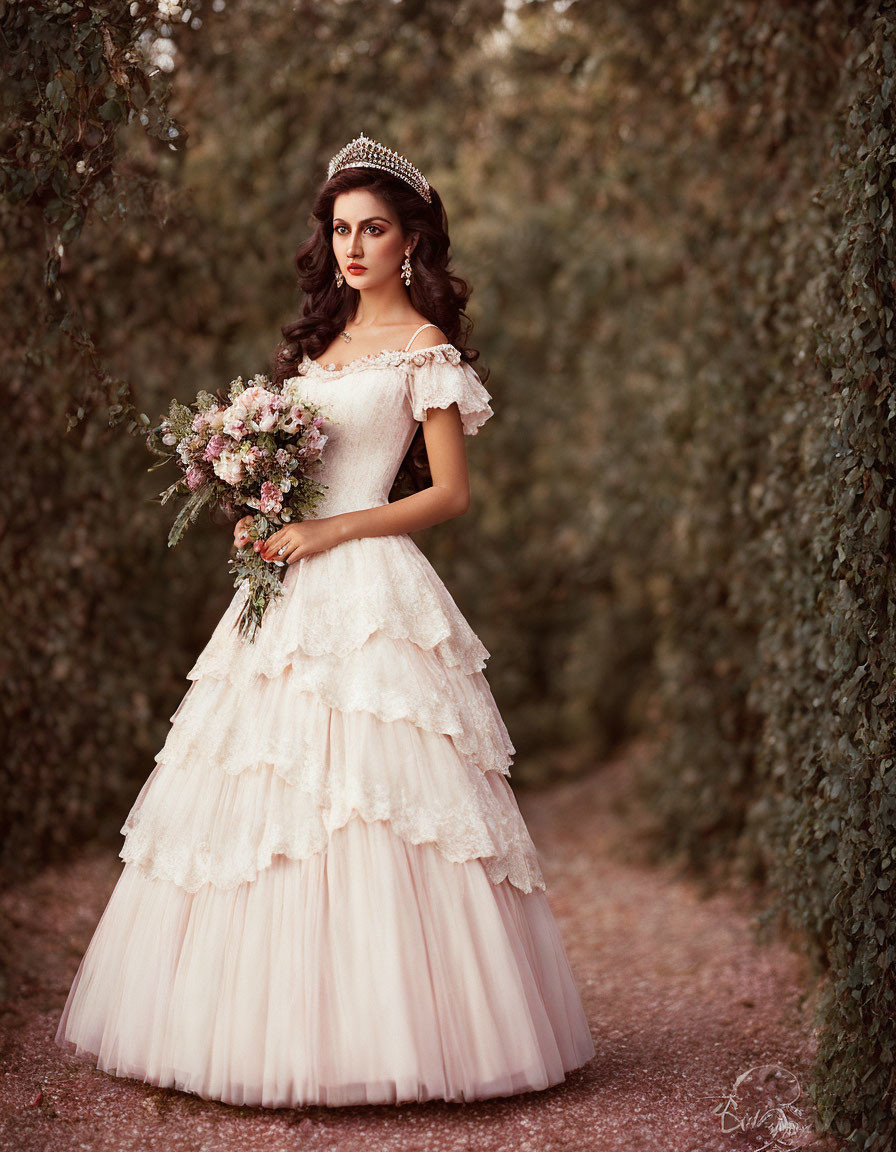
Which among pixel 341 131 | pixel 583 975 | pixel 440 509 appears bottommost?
pixel 583 975

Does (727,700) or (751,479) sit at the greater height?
(751,479)

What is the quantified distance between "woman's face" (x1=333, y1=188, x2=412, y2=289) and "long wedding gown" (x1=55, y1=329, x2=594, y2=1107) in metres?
0.26

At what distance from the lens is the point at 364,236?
3582mm

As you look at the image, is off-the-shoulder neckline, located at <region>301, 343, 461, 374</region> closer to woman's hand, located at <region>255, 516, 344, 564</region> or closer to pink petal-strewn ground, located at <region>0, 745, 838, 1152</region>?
woman's hand, located at <region>255, 516, 344, 564</region>

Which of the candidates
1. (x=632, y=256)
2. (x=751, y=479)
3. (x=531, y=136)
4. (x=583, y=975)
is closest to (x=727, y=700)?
(x=751, y=479)

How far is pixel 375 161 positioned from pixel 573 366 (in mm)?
5836

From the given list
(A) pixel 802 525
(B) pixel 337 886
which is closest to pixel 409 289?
(A) pixel 802 525

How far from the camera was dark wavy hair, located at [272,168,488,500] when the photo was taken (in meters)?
3.60

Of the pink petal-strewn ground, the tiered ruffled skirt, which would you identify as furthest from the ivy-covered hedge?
the tiered ruffled skirt

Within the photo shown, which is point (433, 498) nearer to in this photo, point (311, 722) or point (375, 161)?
point (311, 722)

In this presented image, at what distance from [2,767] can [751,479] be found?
147 inches

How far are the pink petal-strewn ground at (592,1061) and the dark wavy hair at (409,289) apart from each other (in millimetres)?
1795

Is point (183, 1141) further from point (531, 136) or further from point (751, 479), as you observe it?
point (531, 136)

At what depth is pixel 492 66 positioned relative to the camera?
7.68 meters
